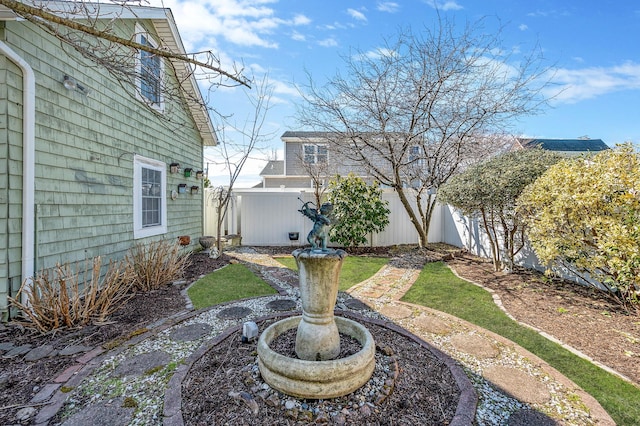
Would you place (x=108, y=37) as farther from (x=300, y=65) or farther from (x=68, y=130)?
(x=300, y=65)

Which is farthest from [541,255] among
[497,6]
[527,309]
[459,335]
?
[497,6]

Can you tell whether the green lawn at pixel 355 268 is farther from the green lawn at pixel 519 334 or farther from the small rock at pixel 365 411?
the small rock at pixel 365 411

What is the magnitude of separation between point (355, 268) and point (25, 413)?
575 centimetres

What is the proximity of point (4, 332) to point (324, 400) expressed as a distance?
3939 mm

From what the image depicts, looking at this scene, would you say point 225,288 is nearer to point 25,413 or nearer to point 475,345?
point 25,413

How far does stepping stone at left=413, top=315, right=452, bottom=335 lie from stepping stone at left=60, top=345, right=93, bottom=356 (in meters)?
3.81

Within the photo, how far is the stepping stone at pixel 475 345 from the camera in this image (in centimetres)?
317

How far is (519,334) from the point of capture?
3.65m

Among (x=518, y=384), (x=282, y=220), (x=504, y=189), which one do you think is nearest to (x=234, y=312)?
(x=518, y=384)

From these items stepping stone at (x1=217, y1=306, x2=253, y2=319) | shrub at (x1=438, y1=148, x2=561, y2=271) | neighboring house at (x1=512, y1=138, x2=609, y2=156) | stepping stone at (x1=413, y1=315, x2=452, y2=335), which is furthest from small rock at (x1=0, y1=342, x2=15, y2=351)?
neighboring house at (x1=512, y1=138, x2=609, y2=156)

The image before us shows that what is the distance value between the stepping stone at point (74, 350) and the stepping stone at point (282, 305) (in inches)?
85.0

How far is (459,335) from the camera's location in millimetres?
3596

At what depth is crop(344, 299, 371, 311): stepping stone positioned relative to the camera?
4.46 m

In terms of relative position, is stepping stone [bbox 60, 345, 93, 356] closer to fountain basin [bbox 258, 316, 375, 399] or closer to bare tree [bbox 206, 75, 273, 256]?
fountain basin [bbox 258, 316, 375, 399]
